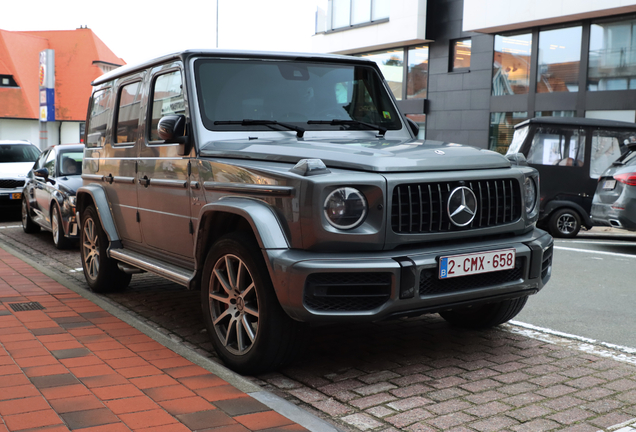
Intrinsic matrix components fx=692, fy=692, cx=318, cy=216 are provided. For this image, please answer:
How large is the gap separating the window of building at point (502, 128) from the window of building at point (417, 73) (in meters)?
3.94

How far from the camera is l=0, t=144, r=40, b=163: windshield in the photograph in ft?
50.3

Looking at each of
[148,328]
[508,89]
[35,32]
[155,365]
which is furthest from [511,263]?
[35,32]

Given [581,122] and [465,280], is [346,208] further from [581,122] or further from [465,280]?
[581,122]

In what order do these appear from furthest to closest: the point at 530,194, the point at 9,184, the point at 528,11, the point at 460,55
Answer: the point at 460,55 → the point at 528,11 → the point at 9,184 → the point at 530,194

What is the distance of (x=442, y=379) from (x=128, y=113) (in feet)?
11.7

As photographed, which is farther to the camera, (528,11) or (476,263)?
(528,11)

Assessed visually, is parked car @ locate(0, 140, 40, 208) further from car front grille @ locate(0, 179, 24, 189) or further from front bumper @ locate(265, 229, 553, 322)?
front bumper @ locate(265, 229, 553, 322)

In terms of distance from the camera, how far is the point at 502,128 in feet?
77.3

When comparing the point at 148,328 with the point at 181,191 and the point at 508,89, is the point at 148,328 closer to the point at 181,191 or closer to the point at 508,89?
the point at 181,191

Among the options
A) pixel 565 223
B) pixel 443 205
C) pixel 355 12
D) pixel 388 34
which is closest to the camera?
pixel 443 205

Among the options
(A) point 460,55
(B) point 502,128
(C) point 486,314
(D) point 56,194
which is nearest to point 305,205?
(C) point 486,314

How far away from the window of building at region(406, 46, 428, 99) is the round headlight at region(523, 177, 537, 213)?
23.0m

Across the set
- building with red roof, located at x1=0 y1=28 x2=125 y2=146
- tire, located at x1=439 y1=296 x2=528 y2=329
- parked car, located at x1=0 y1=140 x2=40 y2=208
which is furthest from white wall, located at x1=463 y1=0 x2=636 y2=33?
building with red roof, located at x1=0 y1=28 x2=125 y2=146

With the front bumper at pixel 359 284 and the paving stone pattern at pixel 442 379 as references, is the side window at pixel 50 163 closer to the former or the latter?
the paving stone pattern at pixel 442 379
